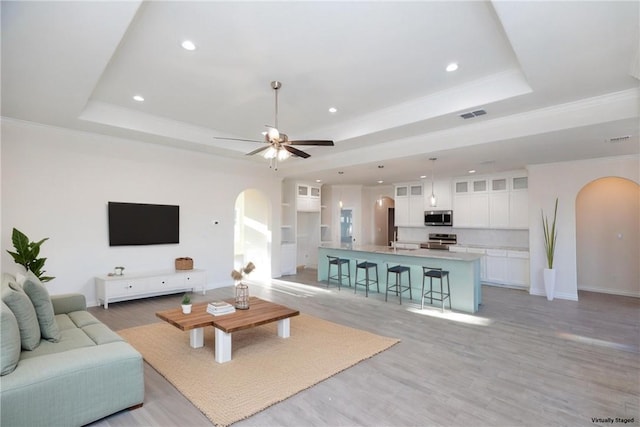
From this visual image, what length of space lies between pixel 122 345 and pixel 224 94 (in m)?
3.22

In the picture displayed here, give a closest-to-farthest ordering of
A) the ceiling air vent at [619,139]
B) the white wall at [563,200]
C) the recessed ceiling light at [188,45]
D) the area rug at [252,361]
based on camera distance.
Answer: the area rug at [252,361]
the recessed ceiling light at [188,45]
the ceiling air vent at [619,139]
the white wall at [563,200]

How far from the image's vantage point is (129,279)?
18.1ft

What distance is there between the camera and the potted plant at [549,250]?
612 cm

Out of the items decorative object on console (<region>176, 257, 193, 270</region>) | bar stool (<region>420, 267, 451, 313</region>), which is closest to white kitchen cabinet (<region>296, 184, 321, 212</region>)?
decorative object on console (<region>176, 257, 193, 270</region>)

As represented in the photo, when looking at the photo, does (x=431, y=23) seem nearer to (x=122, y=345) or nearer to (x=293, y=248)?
(x=122, y=345)

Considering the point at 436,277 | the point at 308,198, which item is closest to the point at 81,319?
the point at 436,277

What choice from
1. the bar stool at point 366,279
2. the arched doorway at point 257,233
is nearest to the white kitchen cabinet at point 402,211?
Result: the bar stool at point 366,279

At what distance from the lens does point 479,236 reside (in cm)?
830

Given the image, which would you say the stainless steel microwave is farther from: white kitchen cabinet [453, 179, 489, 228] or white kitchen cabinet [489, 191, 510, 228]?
white kitchen cabinet [489, 191, 510, 228]

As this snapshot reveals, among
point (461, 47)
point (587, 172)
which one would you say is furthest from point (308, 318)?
point (587, 172)

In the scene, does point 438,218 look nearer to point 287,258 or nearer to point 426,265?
point 426,265

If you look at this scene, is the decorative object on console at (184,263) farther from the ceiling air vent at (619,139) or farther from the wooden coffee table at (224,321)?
the ceiling air vent at (619,139)

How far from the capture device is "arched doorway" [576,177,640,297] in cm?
650

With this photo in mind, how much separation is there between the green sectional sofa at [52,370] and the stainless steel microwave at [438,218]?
771 centimetres
